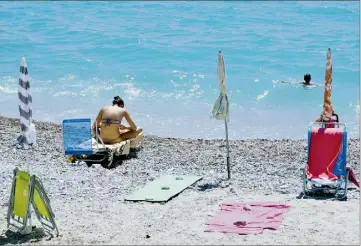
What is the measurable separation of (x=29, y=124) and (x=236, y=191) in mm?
3337

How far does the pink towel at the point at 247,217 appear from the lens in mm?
9328

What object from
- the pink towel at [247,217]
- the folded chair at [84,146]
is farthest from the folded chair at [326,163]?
the folded chair at [84,146]

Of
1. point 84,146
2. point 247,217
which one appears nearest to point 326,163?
point 247,217

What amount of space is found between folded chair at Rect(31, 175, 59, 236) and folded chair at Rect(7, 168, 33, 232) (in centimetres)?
7

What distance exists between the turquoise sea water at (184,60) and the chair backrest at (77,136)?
5.13 meters

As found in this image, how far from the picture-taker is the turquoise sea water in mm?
20234

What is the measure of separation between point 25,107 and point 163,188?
2.88m

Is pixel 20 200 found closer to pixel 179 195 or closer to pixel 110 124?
pixel 179 195

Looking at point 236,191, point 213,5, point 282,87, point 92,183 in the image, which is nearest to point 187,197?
point 236,191

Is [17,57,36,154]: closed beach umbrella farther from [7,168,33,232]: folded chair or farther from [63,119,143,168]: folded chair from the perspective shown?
[63,119,143,168]: folded chair

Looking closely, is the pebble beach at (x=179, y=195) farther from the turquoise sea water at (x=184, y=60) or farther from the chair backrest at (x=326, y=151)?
the turquoise sea water at (x=184, y=60)

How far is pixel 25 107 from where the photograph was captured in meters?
8.99

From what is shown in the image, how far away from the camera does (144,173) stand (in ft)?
Result: 40.2

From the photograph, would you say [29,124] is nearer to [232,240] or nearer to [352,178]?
[232,240]
